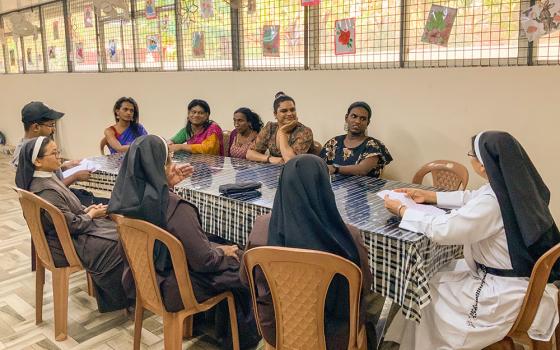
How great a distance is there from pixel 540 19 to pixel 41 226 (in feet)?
10.5

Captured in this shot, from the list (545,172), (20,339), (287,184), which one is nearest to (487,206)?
(287,184)

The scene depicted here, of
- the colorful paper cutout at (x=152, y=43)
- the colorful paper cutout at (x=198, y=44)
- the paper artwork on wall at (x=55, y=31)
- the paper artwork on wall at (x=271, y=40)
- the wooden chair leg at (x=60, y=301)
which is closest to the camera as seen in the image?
the wooden chair leg at (x=60, y=301)

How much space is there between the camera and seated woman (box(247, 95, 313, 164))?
342cm

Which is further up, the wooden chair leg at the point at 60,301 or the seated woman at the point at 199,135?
the seated woman at the point at 199,135

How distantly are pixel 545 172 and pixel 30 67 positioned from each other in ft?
26.7

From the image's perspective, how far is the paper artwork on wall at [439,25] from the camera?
3387 mm

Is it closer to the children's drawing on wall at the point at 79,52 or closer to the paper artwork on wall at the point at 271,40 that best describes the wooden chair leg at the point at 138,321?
the paper artwork on wall at the point at 271,40

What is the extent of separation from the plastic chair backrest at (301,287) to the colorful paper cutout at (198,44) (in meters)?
4.07

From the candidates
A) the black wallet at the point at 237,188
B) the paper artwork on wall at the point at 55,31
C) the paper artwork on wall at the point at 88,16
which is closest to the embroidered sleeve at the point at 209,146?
the black wallet at the point at 237,188

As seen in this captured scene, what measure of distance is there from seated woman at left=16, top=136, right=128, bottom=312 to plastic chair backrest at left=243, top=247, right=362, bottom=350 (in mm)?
1184

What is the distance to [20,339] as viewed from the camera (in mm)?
2504

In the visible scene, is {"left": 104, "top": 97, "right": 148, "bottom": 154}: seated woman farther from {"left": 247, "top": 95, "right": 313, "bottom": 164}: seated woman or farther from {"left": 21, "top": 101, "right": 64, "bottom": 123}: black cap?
{"left": 247, "top": 95, "right": 313, "bottom": 164}: seated woman

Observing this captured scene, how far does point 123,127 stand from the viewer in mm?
4156

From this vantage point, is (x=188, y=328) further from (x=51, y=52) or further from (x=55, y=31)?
(x=51, y=52)
